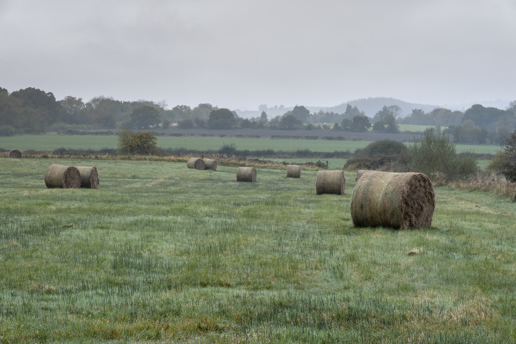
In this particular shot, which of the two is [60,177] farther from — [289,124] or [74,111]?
[74,111]

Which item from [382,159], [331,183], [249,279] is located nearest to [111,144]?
[382,159]

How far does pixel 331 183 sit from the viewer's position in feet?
90.5

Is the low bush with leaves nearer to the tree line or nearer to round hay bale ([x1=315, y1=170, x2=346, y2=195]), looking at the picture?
round hay bale ([x1=315, y1=170, x2=346, y2=195])

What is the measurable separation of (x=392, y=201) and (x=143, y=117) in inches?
5436

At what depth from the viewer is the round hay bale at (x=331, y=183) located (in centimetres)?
2750

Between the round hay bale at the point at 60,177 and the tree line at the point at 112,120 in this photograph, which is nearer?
the round hay bale at the point at 60,177

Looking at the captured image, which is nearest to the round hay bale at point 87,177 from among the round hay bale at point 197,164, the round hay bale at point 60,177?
the round hay bale at point 60,177

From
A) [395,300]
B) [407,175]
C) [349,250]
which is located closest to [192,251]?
[349,250]

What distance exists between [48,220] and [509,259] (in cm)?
1243

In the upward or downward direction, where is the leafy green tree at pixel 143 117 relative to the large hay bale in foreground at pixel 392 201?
upward

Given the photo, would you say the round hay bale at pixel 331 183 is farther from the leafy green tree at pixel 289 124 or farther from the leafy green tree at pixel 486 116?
the leafy green tree at pixel 486 116

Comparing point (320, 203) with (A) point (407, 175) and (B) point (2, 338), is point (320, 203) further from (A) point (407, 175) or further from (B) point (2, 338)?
(B) point (2, 338)

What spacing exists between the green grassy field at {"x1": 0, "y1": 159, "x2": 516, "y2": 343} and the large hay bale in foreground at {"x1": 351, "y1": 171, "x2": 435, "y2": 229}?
Result: 415 mm

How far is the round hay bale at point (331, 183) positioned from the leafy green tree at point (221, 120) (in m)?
122
